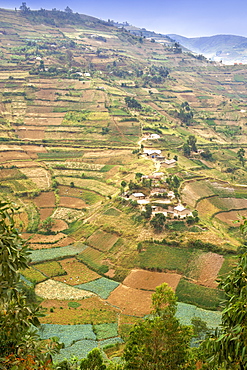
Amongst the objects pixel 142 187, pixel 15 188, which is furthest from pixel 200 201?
pixel 15 188

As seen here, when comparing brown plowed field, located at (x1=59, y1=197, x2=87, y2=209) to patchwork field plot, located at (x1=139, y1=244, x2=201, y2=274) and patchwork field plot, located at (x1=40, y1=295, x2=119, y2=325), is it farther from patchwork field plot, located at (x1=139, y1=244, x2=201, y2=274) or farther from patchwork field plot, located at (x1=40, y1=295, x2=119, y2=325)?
patchwork field plot, located at (x1=40, y1=295, x2=119, y2=325)

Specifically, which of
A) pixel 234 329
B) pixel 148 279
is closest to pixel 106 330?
pixel 148 279

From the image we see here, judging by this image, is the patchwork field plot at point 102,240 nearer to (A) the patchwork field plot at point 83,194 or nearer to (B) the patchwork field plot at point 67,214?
(B) the patchwork field plot at point 67,214

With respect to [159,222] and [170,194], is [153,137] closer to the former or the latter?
[170,194]

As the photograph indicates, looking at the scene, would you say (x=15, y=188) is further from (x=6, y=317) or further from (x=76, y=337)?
(x=6, y=317)

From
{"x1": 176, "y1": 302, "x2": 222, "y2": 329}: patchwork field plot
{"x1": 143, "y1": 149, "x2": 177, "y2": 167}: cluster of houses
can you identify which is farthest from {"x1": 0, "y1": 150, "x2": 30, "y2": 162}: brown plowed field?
{"x1": 176, "y1": 302, "x2": 222, "y2": 329}: patchwork field plot

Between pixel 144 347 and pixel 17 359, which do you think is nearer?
pixel 17 359
